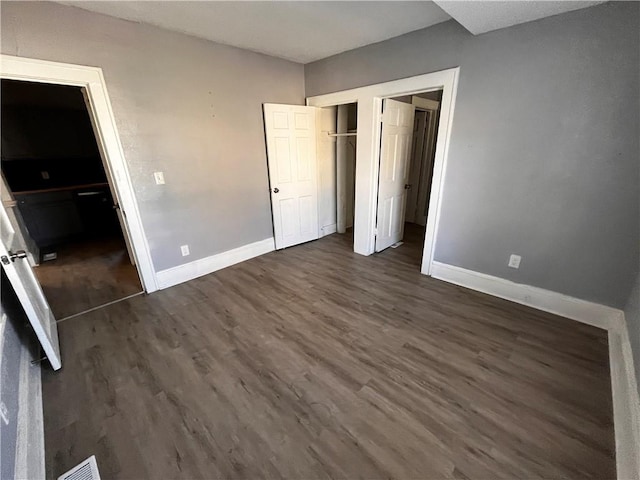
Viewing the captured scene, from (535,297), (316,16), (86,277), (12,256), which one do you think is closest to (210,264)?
(86,277)

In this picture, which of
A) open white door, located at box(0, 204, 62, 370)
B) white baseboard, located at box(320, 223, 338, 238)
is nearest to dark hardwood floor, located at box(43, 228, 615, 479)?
open white door, located at box(0, 204, 62, 370)

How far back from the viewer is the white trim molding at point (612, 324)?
1.20 metres

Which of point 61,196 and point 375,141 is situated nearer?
point 375,141

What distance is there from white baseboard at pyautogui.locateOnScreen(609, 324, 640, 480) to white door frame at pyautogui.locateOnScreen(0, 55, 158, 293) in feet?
11.8

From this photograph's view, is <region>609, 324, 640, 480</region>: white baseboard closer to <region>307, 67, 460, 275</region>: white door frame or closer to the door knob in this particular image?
<region>307, 67, 460, 275</region>: white door frame

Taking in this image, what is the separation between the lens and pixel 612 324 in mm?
2039

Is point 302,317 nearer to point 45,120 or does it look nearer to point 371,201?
point 371,201

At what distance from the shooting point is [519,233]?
2.34 m

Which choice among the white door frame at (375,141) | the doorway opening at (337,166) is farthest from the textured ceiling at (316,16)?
the doorway opening at (337,166)

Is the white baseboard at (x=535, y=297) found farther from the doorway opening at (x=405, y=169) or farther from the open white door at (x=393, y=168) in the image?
the open white door at (x=393, y=168)

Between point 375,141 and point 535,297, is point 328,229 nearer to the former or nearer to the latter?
point 375,141

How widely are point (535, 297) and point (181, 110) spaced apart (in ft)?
12.7

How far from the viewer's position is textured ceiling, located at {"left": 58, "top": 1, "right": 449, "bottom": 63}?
203 centimetres

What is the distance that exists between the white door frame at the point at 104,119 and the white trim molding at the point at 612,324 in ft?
10.4
